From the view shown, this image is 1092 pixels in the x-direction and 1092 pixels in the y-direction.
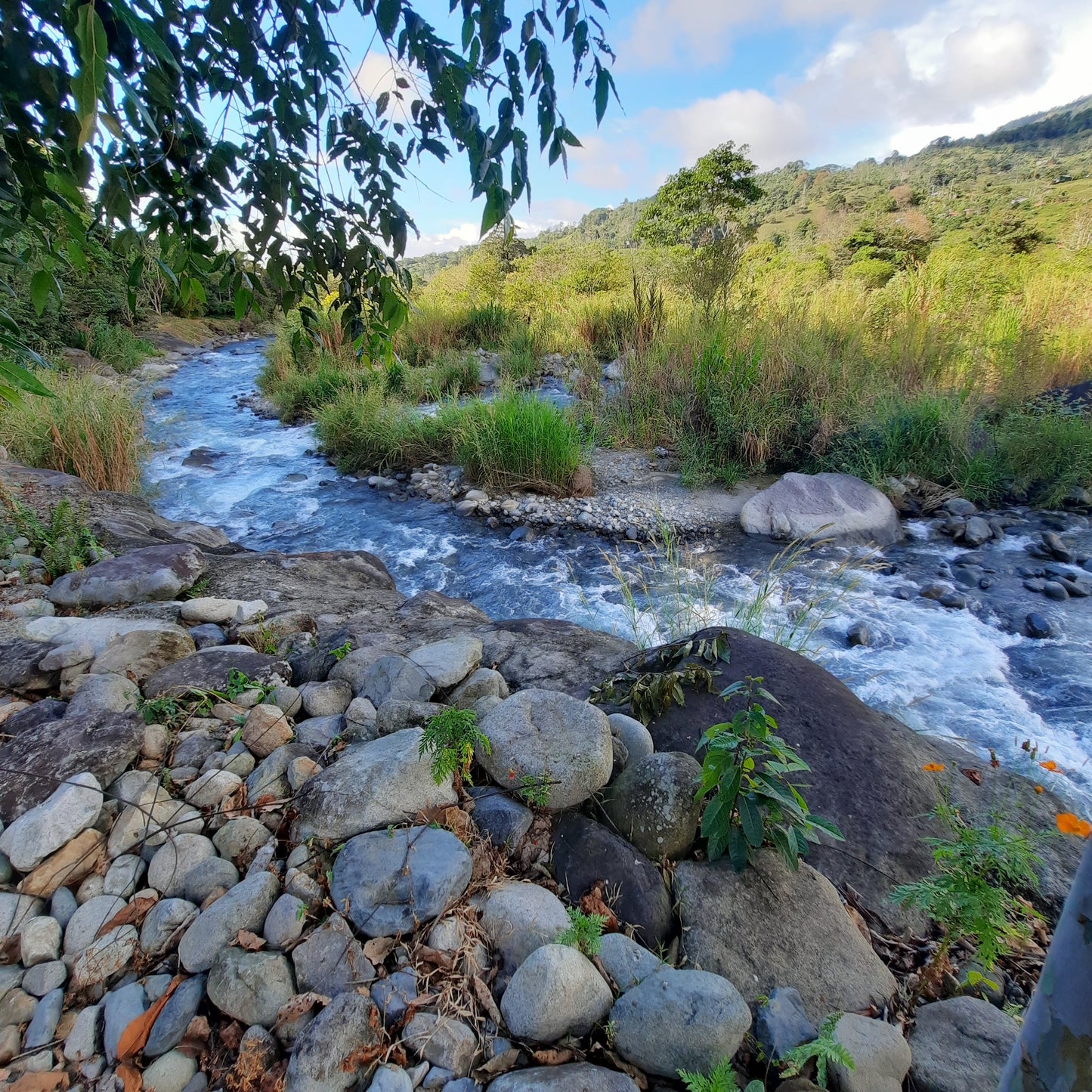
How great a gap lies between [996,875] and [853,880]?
1.25 feet

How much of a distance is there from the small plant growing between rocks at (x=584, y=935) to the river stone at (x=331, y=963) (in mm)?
369

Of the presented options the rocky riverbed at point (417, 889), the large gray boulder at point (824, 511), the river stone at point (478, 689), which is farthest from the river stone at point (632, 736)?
the large gray boulder at point (824, 511)

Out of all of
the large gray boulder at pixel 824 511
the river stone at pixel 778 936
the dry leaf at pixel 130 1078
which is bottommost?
the large gray boulder at pixel 824 511

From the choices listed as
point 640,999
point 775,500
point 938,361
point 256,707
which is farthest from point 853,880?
point 938,361

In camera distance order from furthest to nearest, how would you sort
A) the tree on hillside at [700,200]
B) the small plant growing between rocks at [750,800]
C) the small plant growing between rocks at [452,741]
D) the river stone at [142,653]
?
the tree on hillside at [700,200] → the river stone at [142,653] → the small plant growing between rocks at [452,741] → the small plant growing between rocks at [750,800]

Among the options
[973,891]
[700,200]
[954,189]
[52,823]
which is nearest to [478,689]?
[52,823]

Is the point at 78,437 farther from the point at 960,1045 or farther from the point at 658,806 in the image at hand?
the point at 960,1045

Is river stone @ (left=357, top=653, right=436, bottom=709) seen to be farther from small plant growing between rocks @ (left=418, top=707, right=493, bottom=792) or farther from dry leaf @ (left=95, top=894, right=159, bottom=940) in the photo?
dry leaf @ (left=95, top=894, right=159, bottom=940)

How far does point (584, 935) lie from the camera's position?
1.15 meters

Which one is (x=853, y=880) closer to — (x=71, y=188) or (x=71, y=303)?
(x=71, y=188)

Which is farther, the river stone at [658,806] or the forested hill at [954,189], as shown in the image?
the forested hill at [954,189]

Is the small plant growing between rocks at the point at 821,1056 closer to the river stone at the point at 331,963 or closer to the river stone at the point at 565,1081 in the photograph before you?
the river stone at the point at 565,1081

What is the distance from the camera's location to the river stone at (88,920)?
1.13 meters

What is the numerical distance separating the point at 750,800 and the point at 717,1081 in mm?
554
